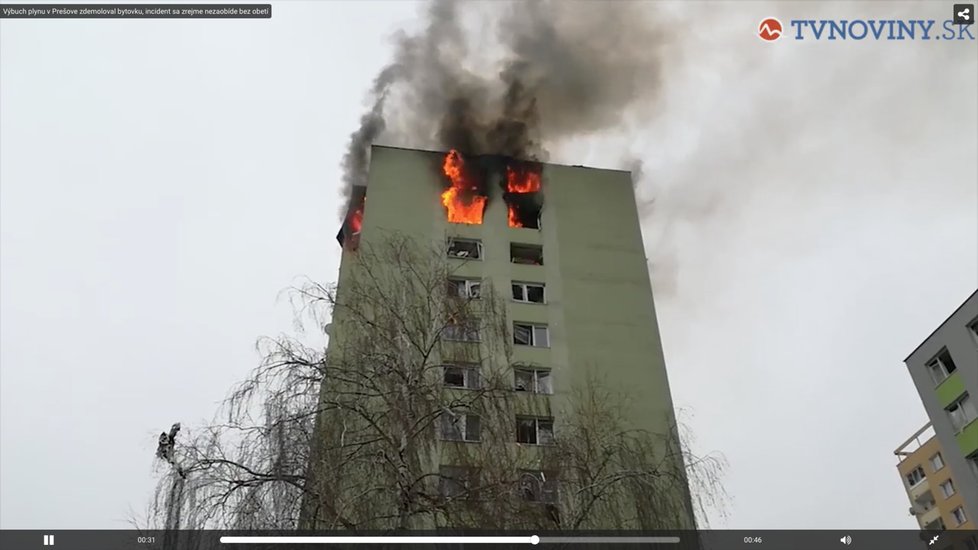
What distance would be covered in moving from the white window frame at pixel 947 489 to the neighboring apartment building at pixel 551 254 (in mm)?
30291

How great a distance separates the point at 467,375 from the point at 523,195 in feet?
66.5

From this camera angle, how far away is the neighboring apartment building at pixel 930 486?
1930 inches

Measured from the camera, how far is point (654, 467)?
13.9m

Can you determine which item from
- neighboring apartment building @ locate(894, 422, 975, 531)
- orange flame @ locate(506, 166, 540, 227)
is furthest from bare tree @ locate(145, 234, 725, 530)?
neighboring apartment building @ locate(894, 422, 975, 531)

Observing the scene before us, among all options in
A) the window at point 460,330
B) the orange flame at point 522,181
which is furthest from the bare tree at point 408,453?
the orange flame at point 522,181

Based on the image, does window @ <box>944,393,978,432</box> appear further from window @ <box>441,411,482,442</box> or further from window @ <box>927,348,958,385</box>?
window @ <box>441,411,482,442</box>

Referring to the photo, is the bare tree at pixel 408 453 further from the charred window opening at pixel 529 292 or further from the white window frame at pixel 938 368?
the white window frame at pixel 938 368

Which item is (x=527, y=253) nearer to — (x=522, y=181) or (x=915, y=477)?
(x=522, y=181)

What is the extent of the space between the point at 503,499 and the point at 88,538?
641cm

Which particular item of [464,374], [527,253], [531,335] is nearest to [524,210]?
[527,253]

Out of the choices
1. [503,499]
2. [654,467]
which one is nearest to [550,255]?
[654,467]

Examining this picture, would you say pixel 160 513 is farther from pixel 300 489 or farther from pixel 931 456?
pixel 931 456

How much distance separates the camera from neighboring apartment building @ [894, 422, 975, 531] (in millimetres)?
49031

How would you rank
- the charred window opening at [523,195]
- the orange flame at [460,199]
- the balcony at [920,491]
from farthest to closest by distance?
1. the balcony at [920,491]
2. the charred window opening at [523,195]
3. the orange flame at [460,199]
